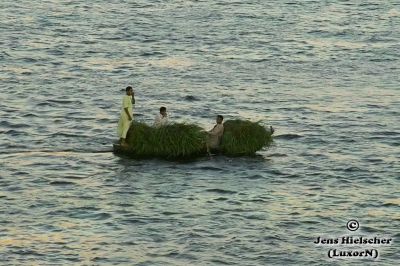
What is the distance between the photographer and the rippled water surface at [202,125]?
35.0m

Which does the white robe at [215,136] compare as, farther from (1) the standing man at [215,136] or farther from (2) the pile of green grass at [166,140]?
(2) the pile of green grass at [166,140]

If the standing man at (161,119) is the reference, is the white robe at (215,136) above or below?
below

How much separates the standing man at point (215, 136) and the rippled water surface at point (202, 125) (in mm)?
420

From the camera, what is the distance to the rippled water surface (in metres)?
35.0

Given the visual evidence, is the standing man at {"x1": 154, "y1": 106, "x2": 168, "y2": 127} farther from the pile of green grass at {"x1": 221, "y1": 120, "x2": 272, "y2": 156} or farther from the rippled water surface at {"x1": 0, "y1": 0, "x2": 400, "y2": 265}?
the pile of green grass at {"x1": 221, "y1": 120, "x2": 272, "y2": 156}

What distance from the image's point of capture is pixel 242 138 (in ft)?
138

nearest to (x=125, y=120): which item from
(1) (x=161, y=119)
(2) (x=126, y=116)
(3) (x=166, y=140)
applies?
(2) (x=126, y=116)

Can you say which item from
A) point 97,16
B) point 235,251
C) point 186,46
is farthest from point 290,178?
point 97,16

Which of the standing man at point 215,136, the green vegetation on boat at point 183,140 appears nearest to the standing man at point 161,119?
the green vegetation on boat at point 183,140

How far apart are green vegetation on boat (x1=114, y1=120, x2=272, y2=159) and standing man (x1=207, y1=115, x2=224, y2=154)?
151mm

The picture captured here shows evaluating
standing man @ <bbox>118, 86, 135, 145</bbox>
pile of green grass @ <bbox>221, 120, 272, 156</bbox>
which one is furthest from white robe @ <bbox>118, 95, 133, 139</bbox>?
pile of green grass @ <bbox>221, 120, 272, 156</bbox>

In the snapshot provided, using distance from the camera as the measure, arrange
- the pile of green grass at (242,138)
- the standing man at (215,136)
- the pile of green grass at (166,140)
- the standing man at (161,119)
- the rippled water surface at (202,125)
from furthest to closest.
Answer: the standing man at (161,119), the pile of green grass at (242,138), the standing man at (215,136), the pile of green grass at (166,140), the rippled water surface at (202,125)

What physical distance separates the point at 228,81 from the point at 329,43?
13.3 meters

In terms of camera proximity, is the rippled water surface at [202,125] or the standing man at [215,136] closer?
the rippled water surface at [202,125]
